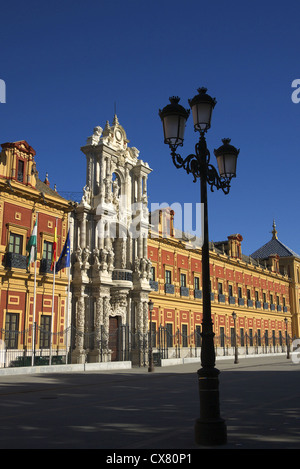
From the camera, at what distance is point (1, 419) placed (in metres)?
9.29

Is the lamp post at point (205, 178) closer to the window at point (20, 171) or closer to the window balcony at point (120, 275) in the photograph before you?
the window at point (20, 171)

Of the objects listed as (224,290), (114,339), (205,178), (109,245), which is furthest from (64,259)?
(224,290)

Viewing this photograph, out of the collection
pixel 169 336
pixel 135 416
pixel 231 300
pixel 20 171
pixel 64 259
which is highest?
pixel 20 171

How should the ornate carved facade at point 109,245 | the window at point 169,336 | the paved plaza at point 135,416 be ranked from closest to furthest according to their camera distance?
the paved plaza at point 135,416 → the ornate carved facade at point 109,245 → the window at point 169,336

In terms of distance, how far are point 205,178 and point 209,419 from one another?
3.99 m

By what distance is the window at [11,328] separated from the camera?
23.8 meters

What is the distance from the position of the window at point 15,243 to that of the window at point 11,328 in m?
3.31

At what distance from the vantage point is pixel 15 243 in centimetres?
2506

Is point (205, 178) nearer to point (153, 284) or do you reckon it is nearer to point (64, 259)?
point (64, 259)

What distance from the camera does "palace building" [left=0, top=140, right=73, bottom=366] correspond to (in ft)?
79.5

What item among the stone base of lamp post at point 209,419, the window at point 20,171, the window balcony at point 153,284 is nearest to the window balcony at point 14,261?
the window at point 20,171
